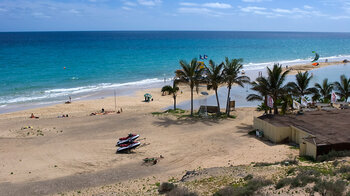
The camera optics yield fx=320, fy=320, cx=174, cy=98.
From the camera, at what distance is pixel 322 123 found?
64.6 feet

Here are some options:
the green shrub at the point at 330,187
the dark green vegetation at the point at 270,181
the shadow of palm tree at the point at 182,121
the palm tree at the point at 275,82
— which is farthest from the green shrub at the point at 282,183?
the palm tree at the point at 275,82

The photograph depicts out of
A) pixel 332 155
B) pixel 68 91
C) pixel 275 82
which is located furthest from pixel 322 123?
pixel 68 91

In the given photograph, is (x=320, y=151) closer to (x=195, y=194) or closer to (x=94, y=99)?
(x=195, y=194)

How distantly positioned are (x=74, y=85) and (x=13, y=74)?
579 inches

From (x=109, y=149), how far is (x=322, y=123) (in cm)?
1312

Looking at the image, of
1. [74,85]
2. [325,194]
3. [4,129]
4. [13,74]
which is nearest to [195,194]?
[325,194]

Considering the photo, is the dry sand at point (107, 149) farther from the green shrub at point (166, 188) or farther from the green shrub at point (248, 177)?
the green shrub at point (248, 177)

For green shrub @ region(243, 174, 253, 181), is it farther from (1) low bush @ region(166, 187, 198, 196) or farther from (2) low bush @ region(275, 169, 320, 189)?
(1) low bush @ region(166, 187, 198, 196)

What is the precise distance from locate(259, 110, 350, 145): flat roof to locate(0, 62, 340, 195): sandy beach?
5.61 ft

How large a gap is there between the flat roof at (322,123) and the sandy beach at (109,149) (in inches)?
67.3

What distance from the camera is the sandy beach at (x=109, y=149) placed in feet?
50.0

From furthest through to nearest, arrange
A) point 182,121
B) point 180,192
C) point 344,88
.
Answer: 1. point 344,88
2. point 182,121
3. point 180,192

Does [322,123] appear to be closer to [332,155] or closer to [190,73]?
[332,155]

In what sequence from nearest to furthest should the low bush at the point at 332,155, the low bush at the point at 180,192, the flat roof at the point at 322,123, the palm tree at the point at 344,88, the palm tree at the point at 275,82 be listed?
1. the low bush at the point at 180,192
2. the low bush at the point at 332,155
3. the flat roof at the point at 322,123
4. the palm tree at the point at 275,82
5. the palm tree at the point at 344,88
